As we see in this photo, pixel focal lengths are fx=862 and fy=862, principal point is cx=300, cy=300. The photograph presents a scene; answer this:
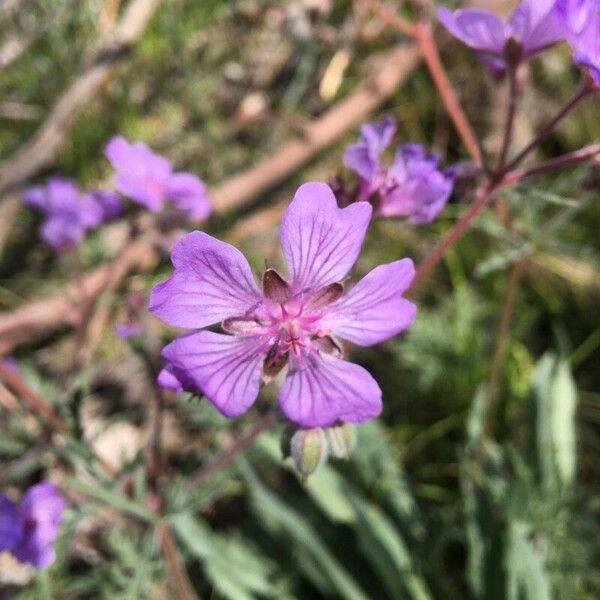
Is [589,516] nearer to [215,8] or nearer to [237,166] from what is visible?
[237,166]

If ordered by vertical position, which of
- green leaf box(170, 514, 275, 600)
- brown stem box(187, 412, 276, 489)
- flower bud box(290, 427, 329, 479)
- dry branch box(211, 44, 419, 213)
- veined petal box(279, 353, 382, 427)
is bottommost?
green leaf box(170, 514, 275, 600)

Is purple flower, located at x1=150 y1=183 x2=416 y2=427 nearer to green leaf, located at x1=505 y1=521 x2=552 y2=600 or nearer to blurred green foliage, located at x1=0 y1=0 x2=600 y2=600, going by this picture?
blurred green foliage, located at x1=0 y1=0 x2=600 y2=600

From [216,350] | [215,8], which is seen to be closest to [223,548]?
[216,350]

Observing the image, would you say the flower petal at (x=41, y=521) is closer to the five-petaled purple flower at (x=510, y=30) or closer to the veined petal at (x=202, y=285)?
the veined petal at (x=202, y=285)

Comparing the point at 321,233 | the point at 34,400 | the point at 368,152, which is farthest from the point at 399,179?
the point at 34,400

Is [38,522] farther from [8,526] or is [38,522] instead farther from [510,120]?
[510,120]

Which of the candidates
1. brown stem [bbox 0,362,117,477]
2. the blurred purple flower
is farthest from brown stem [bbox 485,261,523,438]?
brown stem [bbox 0,362,117,477]

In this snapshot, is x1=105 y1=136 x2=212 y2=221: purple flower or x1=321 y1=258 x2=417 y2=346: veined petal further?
x1=105 y1=136 x2=212 y2=221: purple flower
